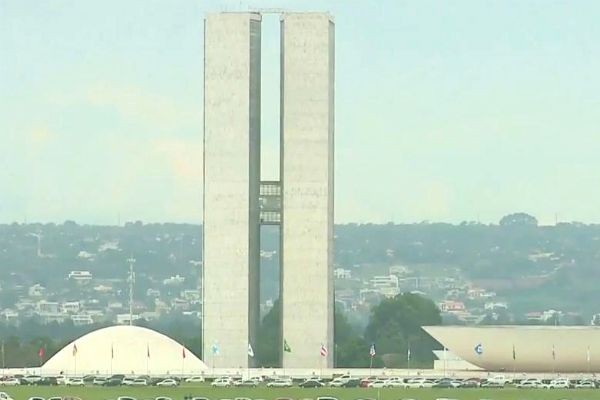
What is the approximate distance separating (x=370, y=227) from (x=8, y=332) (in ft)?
206

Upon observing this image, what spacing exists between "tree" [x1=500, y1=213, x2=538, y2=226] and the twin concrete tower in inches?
4362

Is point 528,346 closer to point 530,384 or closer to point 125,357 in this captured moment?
point 530,384

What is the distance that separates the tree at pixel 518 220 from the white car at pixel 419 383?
394 feet

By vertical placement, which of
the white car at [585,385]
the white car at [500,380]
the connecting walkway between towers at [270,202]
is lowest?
the white car at [585,385]

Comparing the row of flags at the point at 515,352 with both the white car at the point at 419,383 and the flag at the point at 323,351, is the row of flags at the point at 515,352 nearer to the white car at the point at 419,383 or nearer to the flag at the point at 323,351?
the white car at the point at 419,383

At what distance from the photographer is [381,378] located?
2288 inches

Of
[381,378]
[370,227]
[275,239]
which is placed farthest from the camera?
[370,227]

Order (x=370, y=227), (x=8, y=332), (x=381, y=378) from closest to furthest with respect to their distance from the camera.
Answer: (x=381, y=378) < (x=8, y=332) < (x=370, y=227)

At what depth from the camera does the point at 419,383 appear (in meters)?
54.8

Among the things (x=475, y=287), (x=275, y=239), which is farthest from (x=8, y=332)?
(x=475, y=287)

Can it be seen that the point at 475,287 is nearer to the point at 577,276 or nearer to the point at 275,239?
the point at 577,276

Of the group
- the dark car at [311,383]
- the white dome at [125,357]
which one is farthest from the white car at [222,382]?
the white dome at [125,357]

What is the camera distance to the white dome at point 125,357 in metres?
61.9

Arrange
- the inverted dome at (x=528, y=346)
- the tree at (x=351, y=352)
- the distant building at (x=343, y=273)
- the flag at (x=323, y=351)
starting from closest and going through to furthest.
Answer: the inverted dome at (x=528, y=346), the flag at (x=323, y=351), the tree at (x=351, y=352), the distant building at (x=343, y=273)
